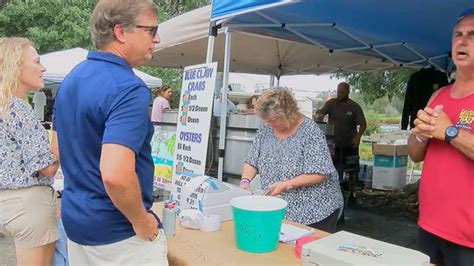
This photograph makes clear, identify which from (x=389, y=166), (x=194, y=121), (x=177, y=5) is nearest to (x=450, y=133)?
(x=194, y=121)

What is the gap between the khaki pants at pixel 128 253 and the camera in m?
1.23

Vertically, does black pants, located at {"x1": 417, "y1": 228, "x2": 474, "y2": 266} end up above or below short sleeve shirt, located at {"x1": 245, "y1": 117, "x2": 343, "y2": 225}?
below

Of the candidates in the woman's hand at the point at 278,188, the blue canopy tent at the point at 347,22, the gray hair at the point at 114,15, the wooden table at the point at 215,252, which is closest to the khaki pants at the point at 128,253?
the wooden table at the point at 215,252

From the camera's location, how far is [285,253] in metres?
1.53

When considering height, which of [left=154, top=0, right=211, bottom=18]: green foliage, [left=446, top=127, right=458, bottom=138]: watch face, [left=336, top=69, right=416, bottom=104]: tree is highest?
[left=154, top=0, right=211, bottom=18]: green foliage

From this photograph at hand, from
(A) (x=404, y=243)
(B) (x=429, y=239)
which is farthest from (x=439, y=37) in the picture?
(B) (x=429, y=239)

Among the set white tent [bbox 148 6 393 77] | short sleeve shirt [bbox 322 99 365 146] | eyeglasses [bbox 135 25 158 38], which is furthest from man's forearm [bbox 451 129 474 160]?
short sleeve shirt [bbox 322 99 365 146]

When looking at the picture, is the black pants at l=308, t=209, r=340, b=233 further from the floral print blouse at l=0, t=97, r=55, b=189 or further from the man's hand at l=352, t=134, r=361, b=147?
the man's hand at l=352, t=134, r=361, b=147

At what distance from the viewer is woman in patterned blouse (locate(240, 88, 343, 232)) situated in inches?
83.8

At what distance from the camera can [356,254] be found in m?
1.18

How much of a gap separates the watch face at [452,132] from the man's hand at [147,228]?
3.66 ft

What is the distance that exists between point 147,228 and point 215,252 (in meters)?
0.41

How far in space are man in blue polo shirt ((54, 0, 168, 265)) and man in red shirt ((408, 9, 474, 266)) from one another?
1091 millimetres

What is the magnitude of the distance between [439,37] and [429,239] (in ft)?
9.39
